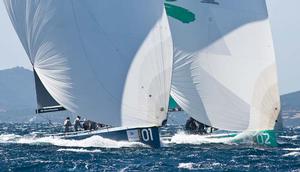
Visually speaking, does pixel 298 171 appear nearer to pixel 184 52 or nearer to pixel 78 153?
pixel 78 153

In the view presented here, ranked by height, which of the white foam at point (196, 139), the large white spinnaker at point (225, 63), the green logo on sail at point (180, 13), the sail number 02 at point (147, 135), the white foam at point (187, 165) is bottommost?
the white foam at point (187, 165)

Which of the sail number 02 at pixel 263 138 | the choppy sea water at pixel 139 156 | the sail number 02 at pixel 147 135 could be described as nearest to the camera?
the choppy sea water at pixel 139 156

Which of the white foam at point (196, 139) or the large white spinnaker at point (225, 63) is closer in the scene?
the large white spinnaker at point (225, 63)

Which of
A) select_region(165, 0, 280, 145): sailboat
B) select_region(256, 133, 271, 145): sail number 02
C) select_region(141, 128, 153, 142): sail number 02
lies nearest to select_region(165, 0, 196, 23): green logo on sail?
select_region(165, 0, 280, 145): sailboat

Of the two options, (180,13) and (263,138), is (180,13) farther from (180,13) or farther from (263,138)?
(263,138)

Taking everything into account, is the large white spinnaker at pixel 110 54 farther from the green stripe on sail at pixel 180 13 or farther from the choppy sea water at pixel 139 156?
the green stripe on sail at pixel 180 13

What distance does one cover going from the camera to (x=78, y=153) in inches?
1558

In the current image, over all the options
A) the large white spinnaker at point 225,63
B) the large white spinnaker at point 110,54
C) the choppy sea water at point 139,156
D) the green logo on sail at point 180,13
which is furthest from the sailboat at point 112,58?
the green logo on sail at point 180,13

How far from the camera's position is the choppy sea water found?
3353 cm

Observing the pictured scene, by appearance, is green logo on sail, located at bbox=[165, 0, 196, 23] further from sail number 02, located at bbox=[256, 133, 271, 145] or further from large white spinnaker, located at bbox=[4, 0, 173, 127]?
sail number 02, located at bbox=[256, 133, 271, 145]

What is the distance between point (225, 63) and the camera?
46.9m

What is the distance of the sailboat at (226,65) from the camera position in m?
46.0

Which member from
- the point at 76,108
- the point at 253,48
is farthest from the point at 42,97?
the point at 253,48

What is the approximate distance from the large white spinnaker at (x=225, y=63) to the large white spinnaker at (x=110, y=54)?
5.22m
